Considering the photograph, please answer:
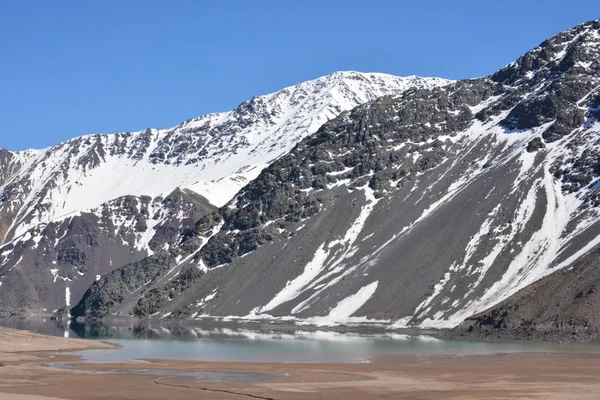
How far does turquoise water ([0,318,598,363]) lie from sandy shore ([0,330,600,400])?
7.02 metres

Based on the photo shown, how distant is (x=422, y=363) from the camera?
108 m

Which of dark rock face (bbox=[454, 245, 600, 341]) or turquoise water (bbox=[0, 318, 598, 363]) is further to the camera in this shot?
dark rock face (bbox=[454, 245, 600, 341])

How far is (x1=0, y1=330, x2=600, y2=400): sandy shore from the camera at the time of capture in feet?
252

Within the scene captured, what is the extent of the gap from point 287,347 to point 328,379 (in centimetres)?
4761

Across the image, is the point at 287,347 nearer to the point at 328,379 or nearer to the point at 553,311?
the point at 553,311

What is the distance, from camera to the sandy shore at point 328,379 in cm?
7688

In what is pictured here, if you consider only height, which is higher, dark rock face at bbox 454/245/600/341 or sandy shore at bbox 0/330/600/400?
dark rock face at bbox 454/245/600/341

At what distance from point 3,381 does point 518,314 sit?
3977 inches

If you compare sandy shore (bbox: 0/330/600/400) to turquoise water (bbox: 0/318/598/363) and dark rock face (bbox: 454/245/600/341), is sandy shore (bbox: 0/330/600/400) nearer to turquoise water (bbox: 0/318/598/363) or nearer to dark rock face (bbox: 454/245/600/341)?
turquoise water (bbox: 0/318/598/363)

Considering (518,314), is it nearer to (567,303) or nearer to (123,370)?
(567,303)

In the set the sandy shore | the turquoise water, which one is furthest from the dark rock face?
the sandy shore

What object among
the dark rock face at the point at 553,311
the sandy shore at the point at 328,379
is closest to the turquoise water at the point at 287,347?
the sandy shore at the point at 328,379

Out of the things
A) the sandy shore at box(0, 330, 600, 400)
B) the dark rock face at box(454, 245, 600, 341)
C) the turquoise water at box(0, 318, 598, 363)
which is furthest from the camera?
the dark rock face at box(454, 245, 600, 341)

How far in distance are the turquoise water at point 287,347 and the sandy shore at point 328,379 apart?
23.0ft
